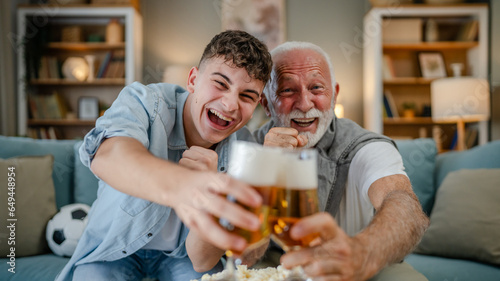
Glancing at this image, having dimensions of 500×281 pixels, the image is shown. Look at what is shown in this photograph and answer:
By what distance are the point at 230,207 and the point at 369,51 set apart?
4.45 metres

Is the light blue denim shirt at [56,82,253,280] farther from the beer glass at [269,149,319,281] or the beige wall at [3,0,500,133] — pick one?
the beige wall at [3,0,500,133]

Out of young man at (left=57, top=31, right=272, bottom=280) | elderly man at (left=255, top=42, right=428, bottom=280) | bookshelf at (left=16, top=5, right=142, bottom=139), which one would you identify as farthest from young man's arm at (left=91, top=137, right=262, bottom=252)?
bookshelf at (left=16, top=5, right=142, bottom=139)

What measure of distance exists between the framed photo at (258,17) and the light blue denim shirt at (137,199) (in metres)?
3.59

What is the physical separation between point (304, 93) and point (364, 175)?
14.9 inches

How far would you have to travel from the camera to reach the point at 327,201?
4.83ft

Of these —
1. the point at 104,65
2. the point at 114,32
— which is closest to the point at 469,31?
the point at 114,32

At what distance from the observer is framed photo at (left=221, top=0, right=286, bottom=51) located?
479 centimetres

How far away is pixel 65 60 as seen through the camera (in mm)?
4660

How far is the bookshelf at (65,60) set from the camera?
14.2 ft

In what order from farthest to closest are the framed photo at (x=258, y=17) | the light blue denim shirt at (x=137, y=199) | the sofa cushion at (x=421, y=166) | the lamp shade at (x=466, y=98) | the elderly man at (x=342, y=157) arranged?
the framed photo at (x=258, y=17) < the lamp shade at (x=466, y=98) < the sofa cushion at (x=421, y=166) < the light blue denim shirt at (x=137, y=199) < the elderly man at (x=342, y=157)

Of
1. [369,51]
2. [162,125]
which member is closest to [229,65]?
[162,125]

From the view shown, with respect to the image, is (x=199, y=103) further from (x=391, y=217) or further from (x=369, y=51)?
(x=369, y=51)

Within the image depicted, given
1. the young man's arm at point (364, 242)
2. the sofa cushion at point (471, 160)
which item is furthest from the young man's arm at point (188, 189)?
the sofa cushion at point (471, 160)

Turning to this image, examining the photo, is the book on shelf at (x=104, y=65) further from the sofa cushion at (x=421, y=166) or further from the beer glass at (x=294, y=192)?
the beer glass at (x=294, y=192)
